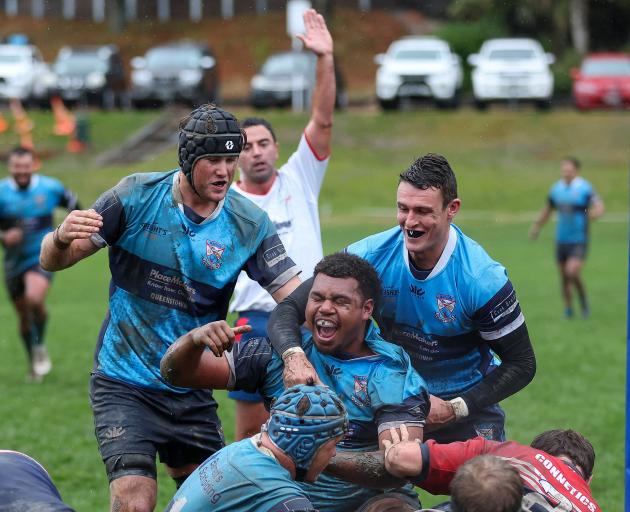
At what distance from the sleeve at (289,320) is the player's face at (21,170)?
6.96 m

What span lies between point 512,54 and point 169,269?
1142 inches

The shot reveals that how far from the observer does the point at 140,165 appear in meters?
29.0

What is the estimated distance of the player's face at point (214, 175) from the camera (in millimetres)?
5281

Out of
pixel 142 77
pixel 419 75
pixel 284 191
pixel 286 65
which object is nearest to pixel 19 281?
pixel 284 191

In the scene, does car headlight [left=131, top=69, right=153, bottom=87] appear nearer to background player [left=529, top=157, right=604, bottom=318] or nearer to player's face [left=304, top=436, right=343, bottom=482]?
background player [left=529, top=157, right=604, bottom=318]

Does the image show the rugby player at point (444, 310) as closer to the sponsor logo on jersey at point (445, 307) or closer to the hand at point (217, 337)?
the sponsor logo on jersey at point (445, 307)

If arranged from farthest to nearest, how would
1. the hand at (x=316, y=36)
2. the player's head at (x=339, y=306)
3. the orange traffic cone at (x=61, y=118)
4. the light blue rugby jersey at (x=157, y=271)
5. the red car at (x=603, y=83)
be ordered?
1. the orange traffic cone at (x=61, y=118)
2. the red car at (x=603, y=83)
3. the hand at (x=316, y=36)
4. the light blue rugby jersey at (x=157, y=271)
5. the player's head at (x=339, y=306)

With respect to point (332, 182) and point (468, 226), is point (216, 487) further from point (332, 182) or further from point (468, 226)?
point (332, 182)

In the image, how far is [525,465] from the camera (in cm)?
428

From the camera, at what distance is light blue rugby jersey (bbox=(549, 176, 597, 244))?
51.5 feet

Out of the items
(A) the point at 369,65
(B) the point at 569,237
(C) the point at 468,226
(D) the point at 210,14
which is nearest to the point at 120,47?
(D) the point at 210,14

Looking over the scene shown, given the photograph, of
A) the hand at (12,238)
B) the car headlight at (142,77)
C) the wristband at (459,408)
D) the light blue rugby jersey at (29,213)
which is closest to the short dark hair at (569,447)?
the wristband at (459,408)

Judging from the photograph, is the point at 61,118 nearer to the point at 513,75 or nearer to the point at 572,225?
the point at 513,75

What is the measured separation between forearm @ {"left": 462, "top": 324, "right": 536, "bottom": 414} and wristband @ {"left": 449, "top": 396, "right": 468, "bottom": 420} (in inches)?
3.0
